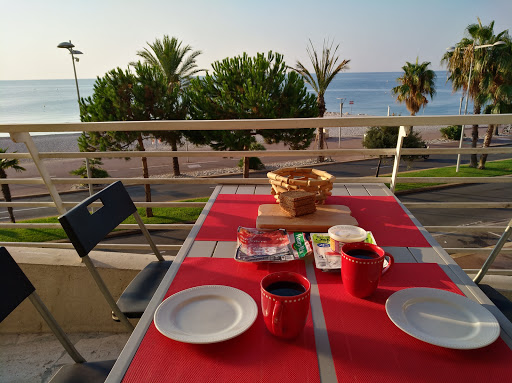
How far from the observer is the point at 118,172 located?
2747cm

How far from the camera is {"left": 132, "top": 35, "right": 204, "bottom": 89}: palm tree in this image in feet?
84.6

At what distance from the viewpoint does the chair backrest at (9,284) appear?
1.02 m

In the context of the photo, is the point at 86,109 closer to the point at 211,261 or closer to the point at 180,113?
the point at 180,113

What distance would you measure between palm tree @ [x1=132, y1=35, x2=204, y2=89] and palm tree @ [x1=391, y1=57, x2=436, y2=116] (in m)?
16.3

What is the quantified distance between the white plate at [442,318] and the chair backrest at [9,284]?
1.08 metres

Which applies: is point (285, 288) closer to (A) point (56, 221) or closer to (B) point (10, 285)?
(B) point (10, 285)

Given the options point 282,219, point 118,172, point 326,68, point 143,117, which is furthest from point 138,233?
point 326,68

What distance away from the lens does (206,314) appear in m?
0.91

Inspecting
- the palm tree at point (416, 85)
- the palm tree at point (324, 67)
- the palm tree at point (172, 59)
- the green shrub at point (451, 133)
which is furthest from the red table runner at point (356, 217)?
the green shrub at point (451, 133)

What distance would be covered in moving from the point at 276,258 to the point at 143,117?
61.5 feet

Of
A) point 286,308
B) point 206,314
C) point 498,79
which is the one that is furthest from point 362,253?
point 498,79

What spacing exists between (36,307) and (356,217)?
1.30m

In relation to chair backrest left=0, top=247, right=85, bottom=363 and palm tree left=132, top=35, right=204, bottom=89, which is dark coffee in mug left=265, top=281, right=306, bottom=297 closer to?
chair backrest left=0, top=247, right=85, bottom=363

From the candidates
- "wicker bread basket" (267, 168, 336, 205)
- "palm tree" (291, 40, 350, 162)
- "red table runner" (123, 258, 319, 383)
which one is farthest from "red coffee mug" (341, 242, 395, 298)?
"palm tree" (291, 40, 350, 162)
